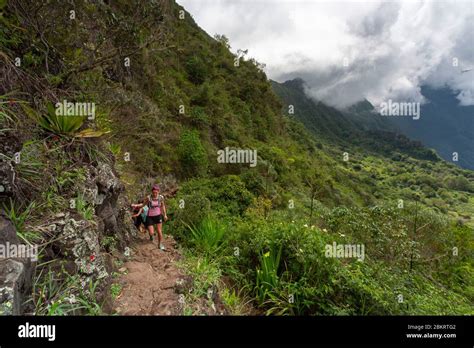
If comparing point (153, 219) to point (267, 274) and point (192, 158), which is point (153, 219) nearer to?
point (267, 274)

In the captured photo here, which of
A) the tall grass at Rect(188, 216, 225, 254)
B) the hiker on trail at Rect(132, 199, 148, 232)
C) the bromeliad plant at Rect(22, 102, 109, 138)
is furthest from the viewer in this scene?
the hiker on trail at Rect(132, 199, 148, 232)

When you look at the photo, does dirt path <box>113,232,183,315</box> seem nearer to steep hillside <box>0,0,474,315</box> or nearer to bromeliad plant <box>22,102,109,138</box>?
steep hillside <box>0,0,474,315</box>

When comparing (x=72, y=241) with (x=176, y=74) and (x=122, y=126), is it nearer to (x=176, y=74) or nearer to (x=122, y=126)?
(x=122, y=126)

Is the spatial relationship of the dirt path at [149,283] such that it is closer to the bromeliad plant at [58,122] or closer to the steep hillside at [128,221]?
the steep hillside at [128,221]

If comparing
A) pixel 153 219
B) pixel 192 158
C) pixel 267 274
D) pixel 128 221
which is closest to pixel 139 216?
pixel 128 221

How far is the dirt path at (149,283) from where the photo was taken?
3094 millimetres

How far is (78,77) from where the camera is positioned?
463 cm

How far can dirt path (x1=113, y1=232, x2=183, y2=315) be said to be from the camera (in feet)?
10.2

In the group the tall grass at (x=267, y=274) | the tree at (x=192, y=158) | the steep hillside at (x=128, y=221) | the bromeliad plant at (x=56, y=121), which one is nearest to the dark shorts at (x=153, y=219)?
the steep hillside at (x=128, y=221)

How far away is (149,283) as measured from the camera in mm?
3645

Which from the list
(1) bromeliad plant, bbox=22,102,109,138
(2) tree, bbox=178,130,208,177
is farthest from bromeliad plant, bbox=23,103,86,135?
(2) tree, bbox=178,130,208,177

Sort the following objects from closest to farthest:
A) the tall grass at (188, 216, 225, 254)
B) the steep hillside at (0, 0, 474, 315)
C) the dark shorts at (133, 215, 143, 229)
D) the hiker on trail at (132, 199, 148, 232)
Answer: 1. the steep hillside at (0, 0, 474, 315)
2. the tall grass at (188, 216, 225, 254)
3. the hiker on trail at (132, 199, 148, 232)
4. the dark shorts at (133, 215, 143, 229)
